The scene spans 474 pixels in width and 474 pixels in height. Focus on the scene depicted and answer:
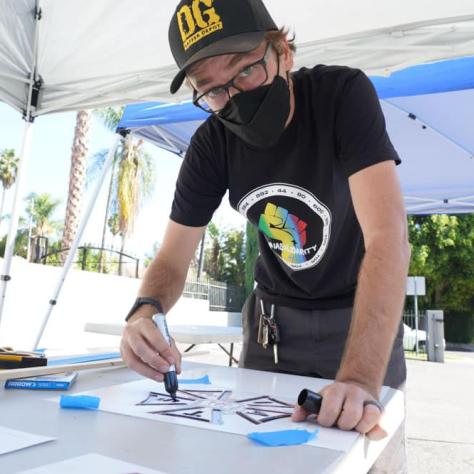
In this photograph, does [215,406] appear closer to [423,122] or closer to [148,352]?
[148,352]

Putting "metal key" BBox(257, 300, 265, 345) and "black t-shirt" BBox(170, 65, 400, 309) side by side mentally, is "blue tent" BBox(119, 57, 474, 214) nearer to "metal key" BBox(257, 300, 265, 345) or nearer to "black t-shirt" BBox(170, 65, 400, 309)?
"black t-shirt" BBox(170, 65, 400, 309)

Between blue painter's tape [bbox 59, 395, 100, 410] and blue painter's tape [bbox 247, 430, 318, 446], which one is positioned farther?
blue painter's tape [bbox 59, 395, 100, 410]

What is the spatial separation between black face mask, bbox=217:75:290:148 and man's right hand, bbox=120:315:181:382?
571 mm

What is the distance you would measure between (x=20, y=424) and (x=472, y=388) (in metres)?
6.52

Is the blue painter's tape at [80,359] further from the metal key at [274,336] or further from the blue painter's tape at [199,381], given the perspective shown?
the metal key at [274,336]

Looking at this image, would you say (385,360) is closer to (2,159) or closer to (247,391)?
(247,391)

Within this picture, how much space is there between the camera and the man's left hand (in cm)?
77

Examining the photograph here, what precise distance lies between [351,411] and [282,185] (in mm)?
773

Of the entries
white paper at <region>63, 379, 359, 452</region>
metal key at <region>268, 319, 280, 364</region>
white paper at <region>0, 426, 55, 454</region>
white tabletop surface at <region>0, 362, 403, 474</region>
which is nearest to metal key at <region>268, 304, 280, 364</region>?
metal key at <region>268, 319, 280, 364</region>

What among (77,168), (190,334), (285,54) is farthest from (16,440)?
(77,168)

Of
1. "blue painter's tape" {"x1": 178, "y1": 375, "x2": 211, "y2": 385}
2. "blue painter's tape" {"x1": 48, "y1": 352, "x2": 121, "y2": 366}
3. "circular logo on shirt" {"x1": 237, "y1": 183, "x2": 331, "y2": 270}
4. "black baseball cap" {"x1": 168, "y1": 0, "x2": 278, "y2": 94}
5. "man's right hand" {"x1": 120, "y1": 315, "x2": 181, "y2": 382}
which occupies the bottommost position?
"blue painter's tape" {"x1": 178, "y1": 375, "x2": 211, "y2": 385}

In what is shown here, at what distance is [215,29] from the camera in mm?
1318

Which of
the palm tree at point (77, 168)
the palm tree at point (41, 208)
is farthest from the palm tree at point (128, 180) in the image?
the palm tree at point (41, 208)

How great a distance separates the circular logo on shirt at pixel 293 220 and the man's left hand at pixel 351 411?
66 cm
